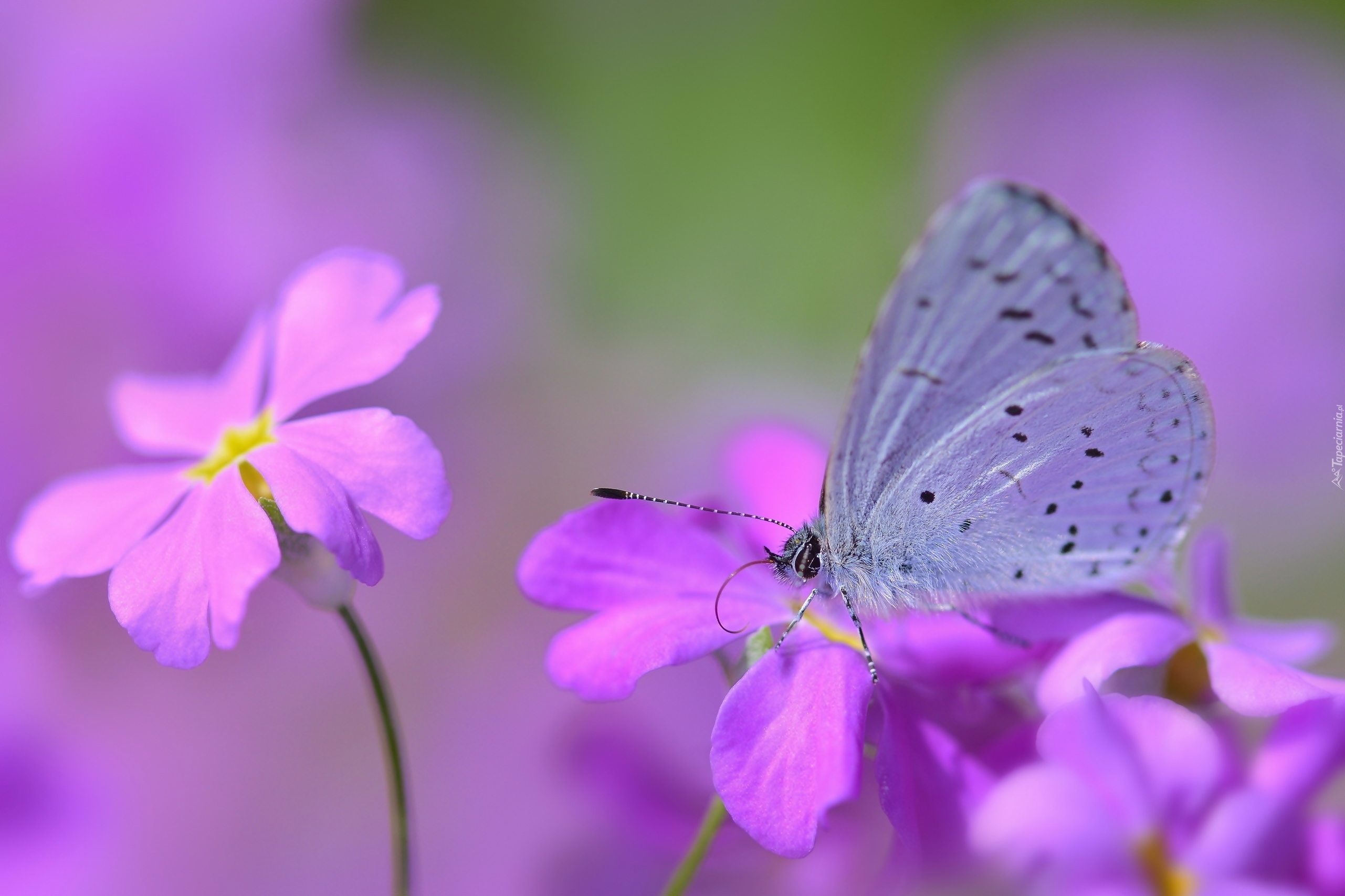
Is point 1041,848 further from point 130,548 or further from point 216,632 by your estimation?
point 130,548

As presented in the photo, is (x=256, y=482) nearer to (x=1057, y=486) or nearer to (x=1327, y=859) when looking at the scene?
(x=1057, y=486)

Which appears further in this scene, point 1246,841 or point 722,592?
point 722,592

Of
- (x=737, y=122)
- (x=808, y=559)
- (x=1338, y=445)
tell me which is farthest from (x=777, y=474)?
(x=737, y=122)

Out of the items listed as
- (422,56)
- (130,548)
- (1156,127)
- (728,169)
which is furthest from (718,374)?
(130,548)

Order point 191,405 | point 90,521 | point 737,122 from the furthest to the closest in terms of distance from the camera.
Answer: point 737,122 < point 191,405 < point 90,521

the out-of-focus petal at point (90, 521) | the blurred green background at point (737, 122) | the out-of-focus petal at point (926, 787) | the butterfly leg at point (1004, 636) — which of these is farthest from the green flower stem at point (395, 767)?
the blurred green background at point (737, 122)

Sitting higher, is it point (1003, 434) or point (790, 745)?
point (1003, 434)

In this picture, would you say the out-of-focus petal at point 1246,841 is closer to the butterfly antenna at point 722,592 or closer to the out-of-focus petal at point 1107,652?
the out-of-focus petal at point 1107,652
